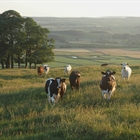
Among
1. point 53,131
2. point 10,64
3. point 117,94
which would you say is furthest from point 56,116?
point 10,64

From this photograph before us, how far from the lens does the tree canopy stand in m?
42.2

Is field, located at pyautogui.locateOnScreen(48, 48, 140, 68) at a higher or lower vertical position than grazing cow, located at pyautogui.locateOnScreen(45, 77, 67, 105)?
lower

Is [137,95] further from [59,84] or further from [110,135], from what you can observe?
[110,135]

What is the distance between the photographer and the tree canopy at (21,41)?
42250mm

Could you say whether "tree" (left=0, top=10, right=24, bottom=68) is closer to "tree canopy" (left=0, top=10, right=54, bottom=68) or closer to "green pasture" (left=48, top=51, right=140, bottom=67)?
"tree canopy" (left=0, top=10, right=54, bottom=68)

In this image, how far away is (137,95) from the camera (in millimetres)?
13094

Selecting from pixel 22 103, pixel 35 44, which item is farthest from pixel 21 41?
pixel 22 103

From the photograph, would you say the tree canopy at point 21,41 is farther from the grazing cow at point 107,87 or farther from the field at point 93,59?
the grazing cow at point 107,87

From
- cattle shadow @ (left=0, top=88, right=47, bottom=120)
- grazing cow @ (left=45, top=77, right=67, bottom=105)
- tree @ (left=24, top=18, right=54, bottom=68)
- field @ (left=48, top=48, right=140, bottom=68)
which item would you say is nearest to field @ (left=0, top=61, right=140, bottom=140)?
cattle shadow @ (left=0, top=88, right=47, bottom=120)

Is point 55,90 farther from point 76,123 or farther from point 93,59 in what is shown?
point 93,59

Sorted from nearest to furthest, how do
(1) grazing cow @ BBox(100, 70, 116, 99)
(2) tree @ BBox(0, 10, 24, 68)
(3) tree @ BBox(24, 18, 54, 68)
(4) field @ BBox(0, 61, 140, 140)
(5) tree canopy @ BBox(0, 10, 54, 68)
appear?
1. (4) field @ BBox(0, 61, 140, 140)
2. (1) grazing cow @ BBox(100, 70, 116, 99)
3. (2) tree @ BBox(0, 10, 24, 68)
4. (5) tree canopy @ BBox(0, 10, 54, 68)
5. (3) tree @ BBox(24, 18, 54, 68)

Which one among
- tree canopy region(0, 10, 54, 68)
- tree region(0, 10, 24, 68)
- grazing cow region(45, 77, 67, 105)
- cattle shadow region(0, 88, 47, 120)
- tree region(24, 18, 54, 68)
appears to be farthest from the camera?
tree region(24, 18, 54, 68)

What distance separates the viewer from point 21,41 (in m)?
42.4

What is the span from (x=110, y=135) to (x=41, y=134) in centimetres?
200
